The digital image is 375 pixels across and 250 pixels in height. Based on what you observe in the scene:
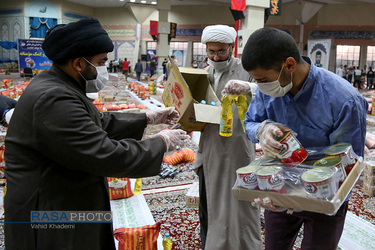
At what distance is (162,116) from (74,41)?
793 mm

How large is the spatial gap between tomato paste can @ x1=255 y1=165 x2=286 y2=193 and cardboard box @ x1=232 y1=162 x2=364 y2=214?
0.07ft

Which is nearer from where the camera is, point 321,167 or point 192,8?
point 321,167

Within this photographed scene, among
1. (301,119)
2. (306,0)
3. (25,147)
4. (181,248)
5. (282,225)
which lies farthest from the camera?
(306,0)

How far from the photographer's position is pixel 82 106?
1.30 metres

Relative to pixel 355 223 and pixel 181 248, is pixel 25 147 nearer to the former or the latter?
pixel 181 248

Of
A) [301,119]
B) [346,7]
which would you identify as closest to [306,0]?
[346,7]

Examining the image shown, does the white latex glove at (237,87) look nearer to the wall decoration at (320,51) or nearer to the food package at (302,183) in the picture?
the food package at (302,183)

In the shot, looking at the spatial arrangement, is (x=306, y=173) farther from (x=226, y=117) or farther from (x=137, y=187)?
(x=137, y=187)

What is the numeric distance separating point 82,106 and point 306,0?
22.6 metres

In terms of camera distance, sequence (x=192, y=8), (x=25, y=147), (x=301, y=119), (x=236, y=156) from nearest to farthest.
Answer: (x=25, y=147)
(x=301, y=119)
(x=236, y=156)
(x=192, y=8)

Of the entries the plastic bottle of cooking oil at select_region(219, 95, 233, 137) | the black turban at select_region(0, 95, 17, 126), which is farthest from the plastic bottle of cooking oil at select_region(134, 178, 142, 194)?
the plastic bottle of cooking oil at select_region(219, 95, 233, 137)

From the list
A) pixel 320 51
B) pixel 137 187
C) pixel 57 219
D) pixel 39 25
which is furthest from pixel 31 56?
pixel 57 219

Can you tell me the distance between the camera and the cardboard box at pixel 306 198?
120 centimetres

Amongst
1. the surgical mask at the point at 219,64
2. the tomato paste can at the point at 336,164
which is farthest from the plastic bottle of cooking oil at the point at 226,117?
the tomato paste can at the point at 336,164
